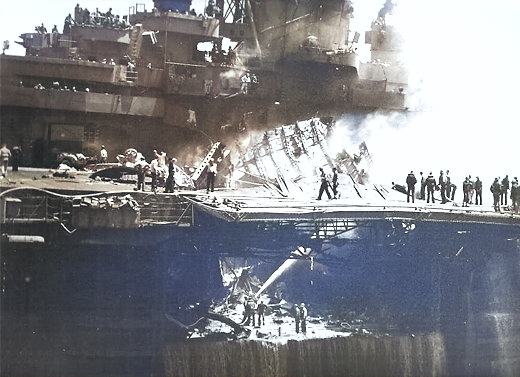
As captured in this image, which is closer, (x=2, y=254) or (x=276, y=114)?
(x=2, y=254)

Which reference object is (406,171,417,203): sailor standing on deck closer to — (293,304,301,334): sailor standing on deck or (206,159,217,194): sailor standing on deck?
(293,304,301,334): sailor standing on deck

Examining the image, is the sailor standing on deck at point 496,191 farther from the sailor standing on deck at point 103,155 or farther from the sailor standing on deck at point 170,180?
the sailor standing on deck at point 103,155

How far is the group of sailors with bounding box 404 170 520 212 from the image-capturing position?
20.2 meters

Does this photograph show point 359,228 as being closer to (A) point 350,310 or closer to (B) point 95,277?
(A) point 350,310

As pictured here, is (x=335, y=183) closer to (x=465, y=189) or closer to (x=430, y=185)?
(x=430, y=185)

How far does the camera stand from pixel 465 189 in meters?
20.6

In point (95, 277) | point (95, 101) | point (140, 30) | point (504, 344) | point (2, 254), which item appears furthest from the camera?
point (504, 344)

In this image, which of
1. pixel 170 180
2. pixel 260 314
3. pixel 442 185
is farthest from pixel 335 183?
pixel 170 180

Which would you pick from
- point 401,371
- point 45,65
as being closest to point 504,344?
point 401,371

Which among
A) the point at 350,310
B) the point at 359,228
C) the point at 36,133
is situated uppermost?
the point at 36,133

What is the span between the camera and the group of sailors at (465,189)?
2020 centimetres

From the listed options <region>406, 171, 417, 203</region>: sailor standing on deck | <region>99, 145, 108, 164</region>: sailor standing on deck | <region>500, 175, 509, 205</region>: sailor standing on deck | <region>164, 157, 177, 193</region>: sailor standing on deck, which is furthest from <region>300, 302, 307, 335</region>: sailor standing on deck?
<region>500, 175, 509, 205</region>: sailor standing on deck

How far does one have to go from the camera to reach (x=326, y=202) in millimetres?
18531

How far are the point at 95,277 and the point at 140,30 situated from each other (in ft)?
21.4
